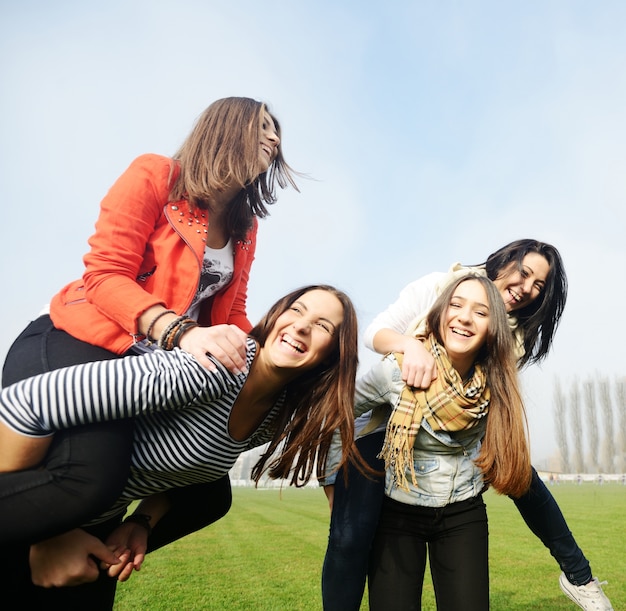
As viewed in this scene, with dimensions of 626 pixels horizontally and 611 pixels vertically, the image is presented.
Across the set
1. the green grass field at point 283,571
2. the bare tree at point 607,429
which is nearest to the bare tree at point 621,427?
the bare tree at point 607,429

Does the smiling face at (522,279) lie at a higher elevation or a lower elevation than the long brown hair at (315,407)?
higher

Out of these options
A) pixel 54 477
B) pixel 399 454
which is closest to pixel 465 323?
pixel 399 454

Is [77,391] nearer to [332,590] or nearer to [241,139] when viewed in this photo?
[241,139]

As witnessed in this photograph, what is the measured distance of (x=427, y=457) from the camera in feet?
10.8

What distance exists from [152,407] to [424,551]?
6.45 ft

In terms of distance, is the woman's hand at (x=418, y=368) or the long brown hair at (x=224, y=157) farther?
the woman's hand at (x=418, y=368)

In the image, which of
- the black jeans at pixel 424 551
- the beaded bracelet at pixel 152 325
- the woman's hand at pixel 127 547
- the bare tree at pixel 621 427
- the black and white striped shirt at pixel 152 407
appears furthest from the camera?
the bare tree at pixel 621 427

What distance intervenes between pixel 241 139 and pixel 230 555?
879 centimetres

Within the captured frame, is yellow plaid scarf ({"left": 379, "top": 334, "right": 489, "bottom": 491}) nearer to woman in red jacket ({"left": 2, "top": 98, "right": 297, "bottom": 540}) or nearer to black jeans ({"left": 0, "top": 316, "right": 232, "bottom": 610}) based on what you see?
woman in red jacket ({"left": 2, "top": 98, "right": 297, "bottom": 540})

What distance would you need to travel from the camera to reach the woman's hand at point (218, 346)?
89.7 inches

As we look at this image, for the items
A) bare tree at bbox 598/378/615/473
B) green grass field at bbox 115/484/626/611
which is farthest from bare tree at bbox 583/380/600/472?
green grass field at bbox 115/484/626/611

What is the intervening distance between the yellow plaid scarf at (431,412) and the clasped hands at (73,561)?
1.39 meters

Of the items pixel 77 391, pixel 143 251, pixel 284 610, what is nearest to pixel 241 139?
pixel 143 251

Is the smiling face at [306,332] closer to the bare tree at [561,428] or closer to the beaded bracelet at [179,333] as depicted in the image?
the beaded bracelet at [179,333]
